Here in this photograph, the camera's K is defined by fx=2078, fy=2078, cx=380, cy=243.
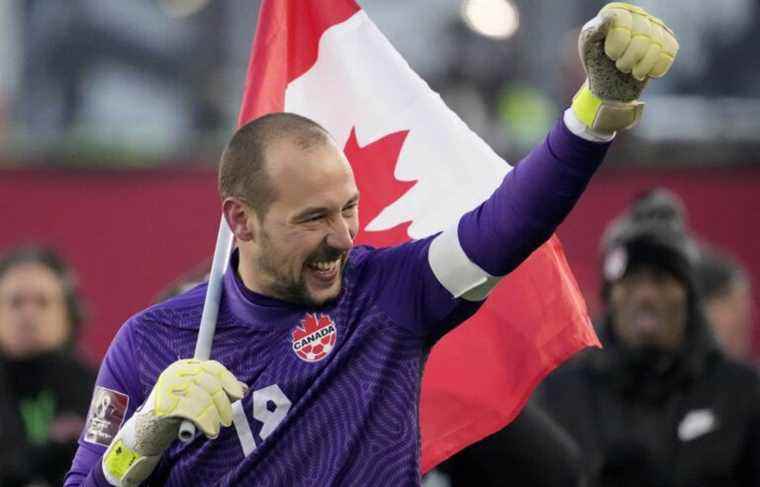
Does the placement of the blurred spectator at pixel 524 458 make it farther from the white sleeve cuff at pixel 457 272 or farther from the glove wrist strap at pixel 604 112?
the glove wrist strap at pixel 604 112

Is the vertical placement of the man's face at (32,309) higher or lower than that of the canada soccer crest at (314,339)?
lower

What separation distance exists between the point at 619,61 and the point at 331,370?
3.29 feet

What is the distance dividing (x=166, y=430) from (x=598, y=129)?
3.82 ft

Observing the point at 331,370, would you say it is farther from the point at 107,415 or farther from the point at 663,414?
the point at 663,414

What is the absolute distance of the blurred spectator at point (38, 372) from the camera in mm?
7895

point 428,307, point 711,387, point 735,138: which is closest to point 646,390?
point 711,387

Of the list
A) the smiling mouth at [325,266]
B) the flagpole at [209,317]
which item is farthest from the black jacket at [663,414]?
the smiling mouth at [325,266]

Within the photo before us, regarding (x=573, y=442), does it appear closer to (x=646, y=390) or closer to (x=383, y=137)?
(x=646, y=390)

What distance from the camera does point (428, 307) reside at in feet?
15.7

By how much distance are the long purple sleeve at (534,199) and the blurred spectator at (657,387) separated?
2.42m

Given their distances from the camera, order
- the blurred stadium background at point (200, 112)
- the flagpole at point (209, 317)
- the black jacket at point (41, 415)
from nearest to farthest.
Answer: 1. the flagpole at point (209, 317)
2. the black jacket at point (41, 415)
3. the blurred stadium background at point (200, 112)

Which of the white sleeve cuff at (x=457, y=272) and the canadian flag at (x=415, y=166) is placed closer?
the white sleeve cuff at (x=457, y=272)

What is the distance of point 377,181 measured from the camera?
580 cm

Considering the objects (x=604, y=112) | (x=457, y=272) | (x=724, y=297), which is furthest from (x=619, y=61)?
(x=724, y=297)
